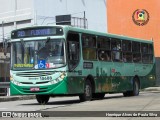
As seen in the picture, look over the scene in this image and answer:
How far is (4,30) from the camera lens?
181 feet

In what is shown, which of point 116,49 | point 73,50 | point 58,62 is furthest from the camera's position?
point 116,49

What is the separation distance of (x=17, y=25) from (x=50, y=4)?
4.54 m

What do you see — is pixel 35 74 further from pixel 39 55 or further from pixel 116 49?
pixel 116 49

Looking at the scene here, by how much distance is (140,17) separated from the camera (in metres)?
51.3

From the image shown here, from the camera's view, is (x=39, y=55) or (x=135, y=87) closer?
(x=39, y=55)

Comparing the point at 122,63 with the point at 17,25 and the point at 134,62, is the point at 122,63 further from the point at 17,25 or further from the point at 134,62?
the point at 17,25

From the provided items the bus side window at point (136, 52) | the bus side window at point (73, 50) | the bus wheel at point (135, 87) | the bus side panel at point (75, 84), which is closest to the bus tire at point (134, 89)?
the bus wheel at point (135, 87)

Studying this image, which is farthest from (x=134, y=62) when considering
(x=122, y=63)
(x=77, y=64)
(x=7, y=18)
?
(x=7, y=18)

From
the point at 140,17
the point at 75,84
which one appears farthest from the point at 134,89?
the point at 140,17

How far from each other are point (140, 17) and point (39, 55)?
3375 centimetres

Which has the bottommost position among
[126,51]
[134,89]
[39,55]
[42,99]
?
[42,99]

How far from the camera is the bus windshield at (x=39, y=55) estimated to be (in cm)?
1883

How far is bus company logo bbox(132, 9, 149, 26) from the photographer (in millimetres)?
51125

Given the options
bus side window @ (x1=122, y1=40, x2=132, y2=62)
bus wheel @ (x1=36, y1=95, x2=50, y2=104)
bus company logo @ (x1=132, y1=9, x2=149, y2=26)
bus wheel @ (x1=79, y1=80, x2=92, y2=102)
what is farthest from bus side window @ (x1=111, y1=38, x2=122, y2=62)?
bus company logo @ (x1=132, y1=9, x2=149, y2=26)
